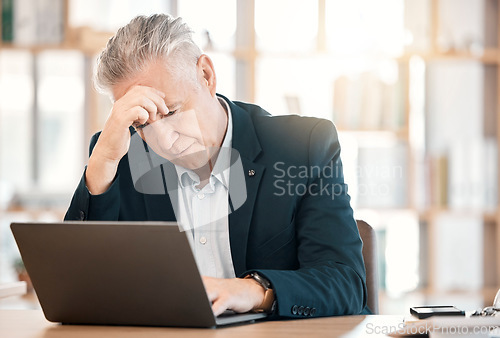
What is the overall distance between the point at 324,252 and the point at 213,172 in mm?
362

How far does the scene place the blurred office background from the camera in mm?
3297

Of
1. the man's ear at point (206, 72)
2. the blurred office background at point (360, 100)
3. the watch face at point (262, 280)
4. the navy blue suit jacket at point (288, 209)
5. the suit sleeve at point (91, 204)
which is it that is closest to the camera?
the watch face at point (262, 280)

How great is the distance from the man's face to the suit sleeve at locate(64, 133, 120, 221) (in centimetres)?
14

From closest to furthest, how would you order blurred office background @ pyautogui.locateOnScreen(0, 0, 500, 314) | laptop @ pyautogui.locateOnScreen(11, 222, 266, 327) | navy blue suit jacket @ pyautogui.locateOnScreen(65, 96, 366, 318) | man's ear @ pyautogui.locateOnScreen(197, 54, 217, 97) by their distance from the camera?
laptop @ pyautogui.locateOnScreen(11, 222, 266, 327) → navy blue suit jacket @ pyautogui.locateOnScreen(65, 96, 366, 318) → man's ear @ pyautogui.locateOnScreen(197, 54, 217, 97) → blurred office background @ pyautogui.locateOnScreen(0, 0, 500, 314)

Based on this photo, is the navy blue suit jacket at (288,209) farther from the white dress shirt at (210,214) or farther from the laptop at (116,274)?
the laptop at (116,274)

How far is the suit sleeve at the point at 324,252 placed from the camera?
1.24 meters

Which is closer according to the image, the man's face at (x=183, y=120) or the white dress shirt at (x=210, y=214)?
the man's face at (x=183, y=120)

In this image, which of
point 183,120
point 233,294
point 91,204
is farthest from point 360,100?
point 233,294

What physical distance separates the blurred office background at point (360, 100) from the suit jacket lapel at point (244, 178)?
1656mm

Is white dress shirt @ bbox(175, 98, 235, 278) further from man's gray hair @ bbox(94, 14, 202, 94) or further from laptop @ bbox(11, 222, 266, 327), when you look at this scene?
laptop @ bbox(11, 222, 266, 327)

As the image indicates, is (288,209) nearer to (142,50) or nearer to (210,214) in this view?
(210,214)

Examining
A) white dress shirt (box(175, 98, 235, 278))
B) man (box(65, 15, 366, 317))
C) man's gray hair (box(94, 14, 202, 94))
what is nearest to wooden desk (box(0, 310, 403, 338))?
man (box(65, 15, 366, 317))

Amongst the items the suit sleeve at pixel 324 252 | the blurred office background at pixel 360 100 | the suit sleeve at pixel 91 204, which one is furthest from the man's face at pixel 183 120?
the blurred office background at pixel 360 100

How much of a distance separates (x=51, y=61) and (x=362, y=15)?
155 cm
